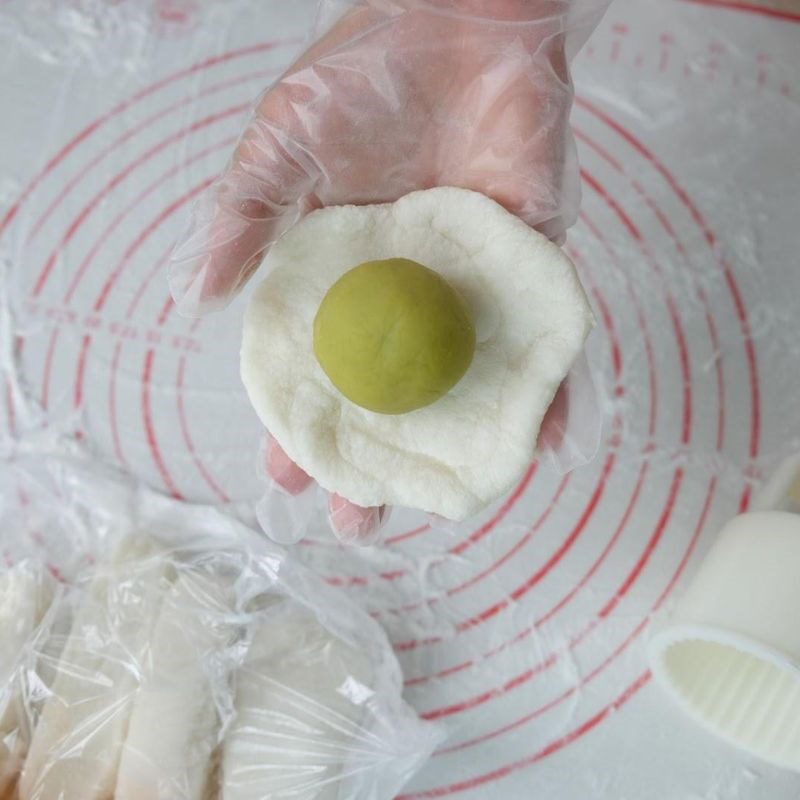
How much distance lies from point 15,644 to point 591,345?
673mm

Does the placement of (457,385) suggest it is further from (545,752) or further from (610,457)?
(545,752)

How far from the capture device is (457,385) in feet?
2.43

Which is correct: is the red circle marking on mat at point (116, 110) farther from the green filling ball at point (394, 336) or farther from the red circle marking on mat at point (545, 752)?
the red circle marking on mat at point (545, 752)

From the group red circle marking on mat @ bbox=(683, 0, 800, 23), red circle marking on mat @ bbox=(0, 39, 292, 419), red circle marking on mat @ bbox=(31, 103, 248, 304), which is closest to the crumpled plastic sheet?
red circle marking on mat @ bbox=(31, 103, 248, 304)

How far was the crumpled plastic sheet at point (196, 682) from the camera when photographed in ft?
2.60

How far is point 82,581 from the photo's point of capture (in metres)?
0.92

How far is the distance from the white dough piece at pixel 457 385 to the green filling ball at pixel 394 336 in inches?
2.3

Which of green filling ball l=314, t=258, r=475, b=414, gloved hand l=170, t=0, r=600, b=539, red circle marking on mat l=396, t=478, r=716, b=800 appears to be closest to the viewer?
green filling ball l=314, t=258, r=475, b=414

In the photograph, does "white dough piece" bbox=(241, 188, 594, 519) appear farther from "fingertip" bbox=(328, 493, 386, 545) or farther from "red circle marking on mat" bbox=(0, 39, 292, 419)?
"red circle marking on mat" bbox=(0, 39, 292, 419)

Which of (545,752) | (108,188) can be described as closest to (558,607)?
(545,752)

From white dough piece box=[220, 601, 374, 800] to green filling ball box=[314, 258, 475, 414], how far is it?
1.01 feet

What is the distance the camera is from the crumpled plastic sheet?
2.60 feet

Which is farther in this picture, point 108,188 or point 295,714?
point 108,188

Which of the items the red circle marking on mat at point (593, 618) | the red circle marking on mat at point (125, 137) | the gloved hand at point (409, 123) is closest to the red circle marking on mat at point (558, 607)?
the red circle marking on mat at point (593, 618)
